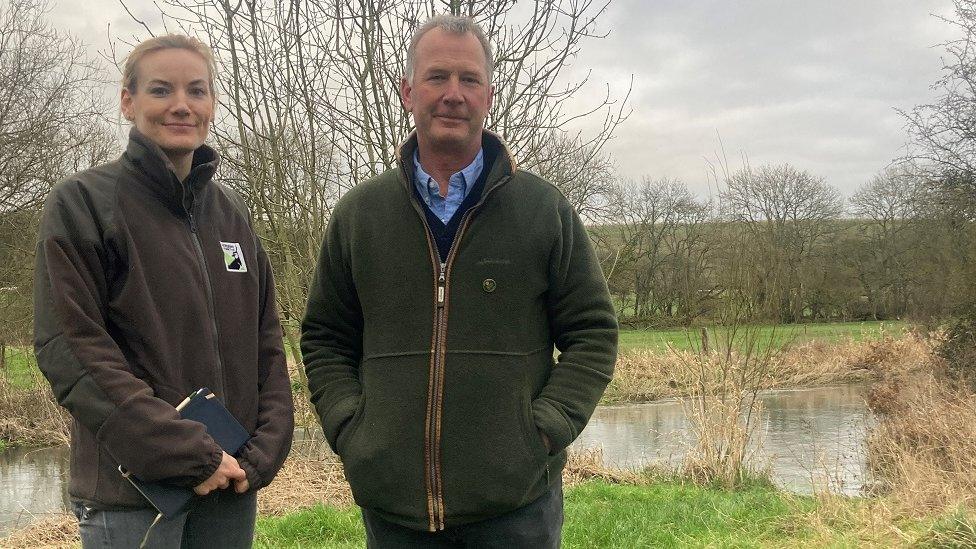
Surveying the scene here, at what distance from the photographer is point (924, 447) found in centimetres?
890

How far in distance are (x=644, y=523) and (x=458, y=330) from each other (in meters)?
4.29

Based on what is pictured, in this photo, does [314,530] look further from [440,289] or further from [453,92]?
[453,92]

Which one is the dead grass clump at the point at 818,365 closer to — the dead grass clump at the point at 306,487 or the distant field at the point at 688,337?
the distant field at the point at 688,337

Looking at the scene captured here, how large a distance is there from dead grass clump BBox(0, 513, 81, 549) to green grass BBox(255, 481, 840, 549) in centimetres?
150

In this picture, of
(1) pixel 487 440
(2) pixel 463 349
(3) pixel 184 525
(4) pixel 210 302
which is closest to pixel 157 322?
(4) pixel 210 302

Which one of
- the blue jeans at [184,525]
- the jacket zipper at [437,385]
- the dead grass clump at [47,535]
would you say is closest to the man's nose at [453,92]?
the jacket zipper at [437,385]

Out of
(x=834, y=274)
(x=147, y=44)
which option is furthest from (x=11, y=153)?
(x=834, y=274)

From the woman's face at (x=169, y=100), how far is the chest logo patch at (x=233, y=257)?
290 millimetres

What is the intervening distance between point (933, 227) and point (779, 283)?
14.0m

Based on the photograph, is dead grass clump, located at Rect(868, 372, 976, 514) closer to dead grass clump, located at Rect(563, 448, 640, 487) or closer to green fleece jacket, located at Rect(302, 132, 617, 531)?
dead grass clump, located at Rect(563, 448, 640, 487)

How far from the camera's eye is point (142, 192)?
214cm

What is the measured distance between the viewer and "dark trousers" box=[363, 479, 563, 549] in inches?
80.4

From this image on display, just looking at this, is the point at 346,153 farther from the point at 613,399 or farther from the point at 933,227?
the point at 933,227

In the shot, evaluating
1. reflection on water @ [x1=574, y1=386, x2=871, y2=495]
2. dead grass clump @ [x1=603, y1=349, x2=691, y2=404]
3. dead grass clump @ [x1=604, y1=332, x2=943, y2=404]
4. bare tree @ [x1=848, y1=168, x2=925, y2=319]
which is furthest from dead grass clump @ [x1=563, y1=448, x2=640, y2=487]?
bare tree @ [x1=848, y1=168, x2=925, y2=319]
